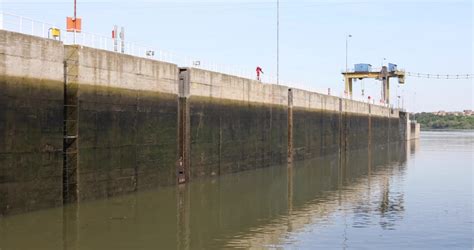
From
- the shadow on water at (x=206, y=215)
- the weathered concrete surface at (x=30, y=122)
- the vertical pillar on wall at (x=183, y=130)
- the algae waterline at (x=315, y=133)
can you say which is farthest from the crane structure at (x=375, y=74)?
the weathered concrete surface at (x=30, y=122)

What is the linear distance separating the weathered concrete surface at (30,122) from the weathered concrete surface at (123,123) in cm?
132

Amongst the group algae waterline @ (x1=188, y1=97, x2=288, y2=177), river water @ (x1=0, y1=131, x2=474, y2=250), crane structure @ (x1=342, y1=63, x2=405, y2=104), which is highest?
crane structure @ (x1=342, y1=63, x2=405, y2=104)

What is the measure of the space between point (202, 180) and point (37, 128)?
1308 centimetres

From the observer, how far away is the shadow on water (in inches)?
671

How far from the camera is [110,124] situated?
969 inches

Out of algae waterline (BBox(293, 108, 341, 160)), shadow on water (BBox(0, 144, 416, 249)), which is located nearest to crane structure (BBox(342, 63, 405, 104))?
algae waterline (BBox(293, 108, 341, 160))

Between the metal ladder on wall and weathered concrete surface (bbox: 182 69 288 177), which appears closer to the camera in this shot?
the metal ladder on wall

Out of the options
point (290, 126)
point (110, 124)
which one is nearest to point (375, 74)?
point (290, 126)

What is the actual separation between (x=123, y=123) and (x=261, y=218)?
741 cm

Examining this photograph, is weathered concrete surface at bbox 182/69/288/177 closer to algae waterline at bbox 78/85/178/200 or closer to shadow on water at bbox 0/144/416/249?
shadow on water at bbox 0/144/416/249

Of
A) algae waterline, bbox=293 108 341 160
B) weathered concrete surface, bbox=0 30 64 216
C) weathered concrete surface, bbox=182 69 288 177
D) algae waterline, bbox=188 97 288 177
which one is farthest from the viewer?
algae waterline, bbox=293 108 341 160

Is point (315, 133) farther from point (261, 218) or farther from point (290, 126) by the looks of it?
point (261, 218)

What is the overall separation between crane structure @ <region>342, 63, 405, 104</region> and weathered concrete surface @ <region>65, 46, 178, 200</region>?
64532 millimetres

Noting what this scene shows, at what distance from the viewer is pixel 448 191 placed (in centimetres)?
3025
